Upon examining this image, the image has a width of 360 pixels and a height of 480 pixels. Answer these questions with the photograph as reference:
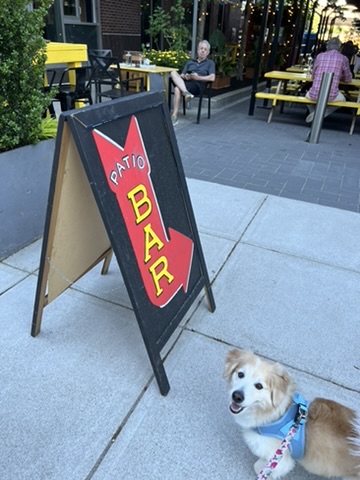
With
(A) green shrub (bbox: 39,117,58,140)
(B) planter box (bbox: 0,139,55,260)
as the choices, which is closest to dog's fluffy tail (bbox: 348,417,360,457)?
(B) planter box (bbox: 0,139,55,260)

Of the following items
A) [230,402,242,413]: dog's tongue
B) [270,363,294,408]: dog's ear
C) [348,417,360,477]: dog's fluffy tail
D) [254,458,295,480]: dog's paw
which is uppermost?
[270,363,294,408]: dog's ear

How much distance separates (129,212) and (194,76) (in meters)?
6.32

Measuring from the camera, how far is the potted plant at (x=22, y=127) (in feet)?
8.43

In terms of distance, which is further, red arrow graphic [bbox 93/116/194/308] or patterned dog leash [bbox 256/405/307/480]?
red arrow graphic [bbox 93/116/194/308]

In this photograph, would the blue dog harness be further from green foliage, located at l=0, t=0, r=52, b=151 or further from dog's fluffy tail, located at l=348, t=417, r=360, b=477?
Answer: green foliage, located at l=0, t=0, r=52, b=151

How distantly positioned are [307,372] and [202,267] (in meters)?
0.88

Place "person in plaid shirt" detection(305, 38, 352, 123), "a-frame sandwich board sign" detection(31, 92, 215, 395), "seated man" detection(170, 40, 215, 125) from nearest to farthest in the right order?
1. "a-frame sandwich board sign" detection(31, 92, 215, 395)
2. "person in plaid shirt" detection(305, 38, 352, 123)
3. "seated man" detection(170, 40, 215, 125)

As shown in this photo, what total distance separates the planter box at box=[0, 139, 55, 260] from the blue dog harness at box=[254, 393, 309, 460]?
235 cm

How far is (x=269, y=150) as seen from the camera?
20.7 ft

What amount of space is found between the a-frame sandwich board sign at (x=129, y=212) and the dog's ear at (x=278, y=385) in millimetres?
634

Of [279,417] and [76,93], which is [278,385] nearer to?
[279,417]

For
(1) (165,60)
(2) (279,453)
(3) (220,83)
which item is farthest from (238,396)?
(3) (220,83)

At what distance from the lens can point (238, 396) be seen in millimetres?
1363

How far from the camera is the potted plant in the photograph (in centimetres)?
257
